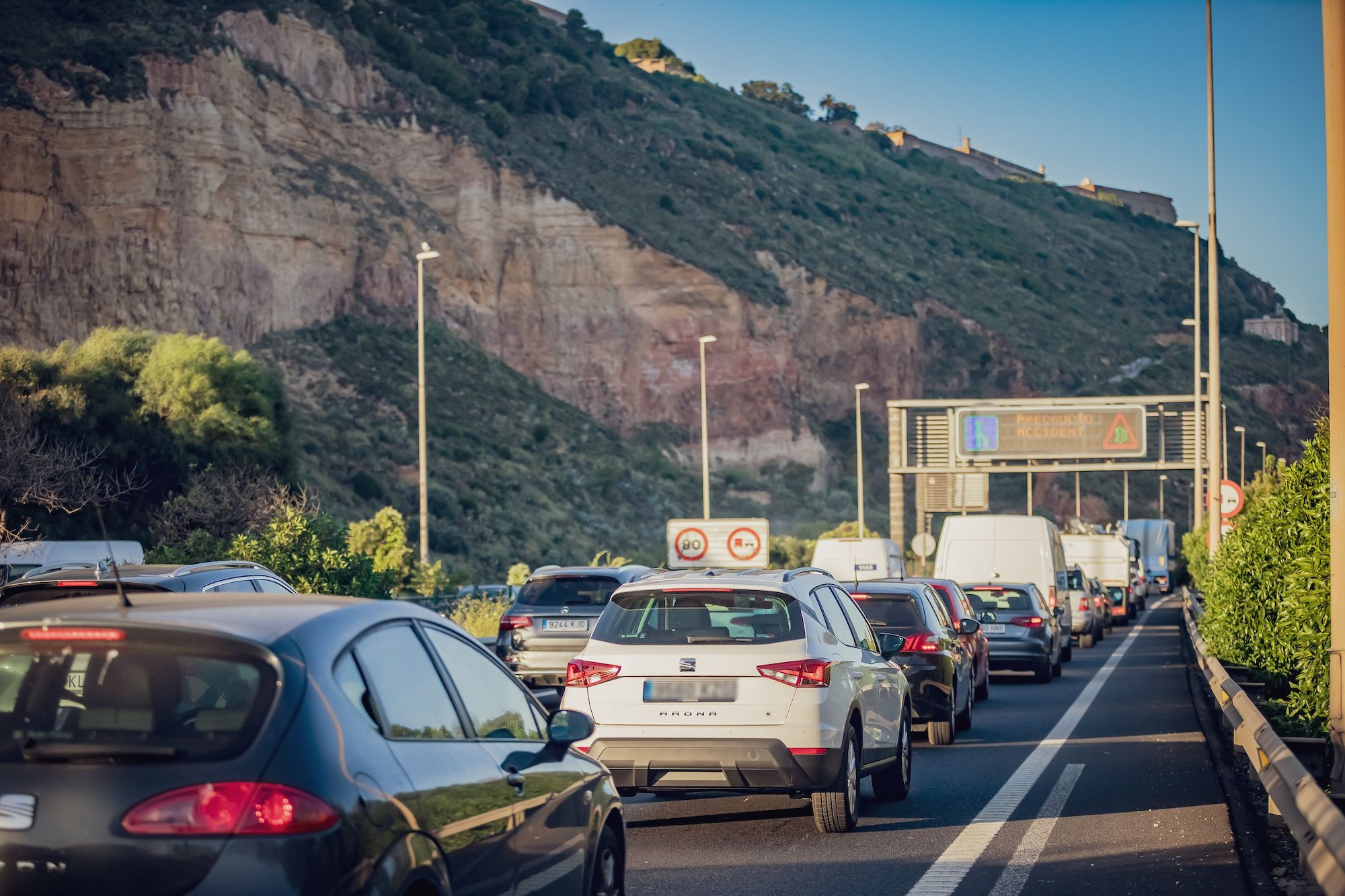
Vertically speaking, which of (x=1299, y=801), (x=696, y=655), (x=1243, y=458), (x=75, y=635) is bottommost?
(x=1299, y=801)

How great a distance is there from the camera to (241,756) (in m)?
3.92

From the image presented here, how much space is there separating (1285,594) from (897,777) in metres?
3.95

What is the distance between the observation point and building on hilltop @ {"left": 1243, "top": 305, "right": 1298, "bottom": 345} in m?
124

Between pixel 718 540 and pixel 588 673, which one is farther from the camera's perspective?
pixel 718 540

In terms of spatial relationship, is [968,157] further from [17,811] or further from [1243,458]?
[17,811]

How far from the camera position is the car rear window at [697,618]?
9453 mm

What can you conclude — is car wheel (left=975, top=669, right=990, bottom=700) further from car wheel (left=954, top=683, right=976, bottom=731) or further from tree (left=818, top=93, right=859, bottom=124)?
tree (left=818, top=93, right=859, bottom=124)

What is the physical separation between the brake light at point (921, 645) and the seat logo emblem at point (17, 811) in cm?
1159

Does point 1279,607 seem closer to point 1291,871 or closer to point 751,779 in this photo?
point 1291,871

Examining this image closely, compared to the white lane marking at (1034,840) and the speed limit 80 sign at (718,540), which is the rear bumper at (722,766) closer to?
the white lane marking at (1034,840)

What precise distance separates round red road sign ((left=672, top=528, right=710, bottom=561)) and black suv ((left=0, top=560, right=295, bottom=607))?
17827 millimetres

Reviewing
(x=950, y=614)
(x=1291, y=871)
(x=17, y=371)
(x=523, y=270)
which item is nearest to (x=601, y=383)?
(x=523, y=270)

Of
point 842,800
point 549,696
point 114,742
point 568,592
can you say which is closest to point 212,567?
point 842,800

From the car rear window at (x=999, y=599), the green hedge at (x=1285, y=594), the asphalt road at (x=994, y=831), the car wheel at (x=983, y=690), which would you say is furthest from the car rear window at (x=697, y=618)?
the car rear window at (x=999, y=599)
